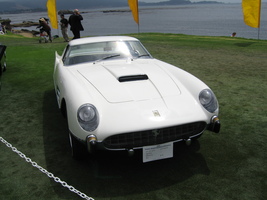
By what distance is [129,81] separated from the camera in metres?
3.47

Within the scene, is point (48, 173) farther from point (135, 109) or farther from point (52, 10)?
point (52, 10)

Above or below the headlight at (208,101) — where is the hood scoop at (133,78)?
above

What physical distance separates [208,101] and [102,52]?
212 centimetres

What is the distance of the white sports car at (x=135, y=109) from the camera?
2.79 meters

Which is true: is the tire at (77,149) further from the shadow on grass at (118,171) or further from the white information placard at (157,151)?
the white information placard at (157,151)

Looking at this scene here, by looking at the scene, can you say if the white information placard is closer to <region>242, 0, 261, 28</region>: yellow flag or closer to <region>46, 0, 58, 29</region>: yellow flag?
<region>242, 0, 261, 28</region>: yellow flag

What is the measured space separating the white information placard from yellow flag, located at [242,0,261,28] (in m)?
12.2

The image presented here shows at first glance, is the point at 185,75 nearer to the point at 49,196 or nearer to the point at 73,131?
the point at 73,131

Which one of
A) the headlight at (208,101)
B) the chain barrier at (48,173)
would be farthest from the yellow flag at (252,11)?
the chain barrier at (48,173)

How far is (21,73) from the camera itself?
7.76 metres

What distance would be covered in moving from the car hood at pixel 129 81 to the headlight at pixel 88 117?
264 mm

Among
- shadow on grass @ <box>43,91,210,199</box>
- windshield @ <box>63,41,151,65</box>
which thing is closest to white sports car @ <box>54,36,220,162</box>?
shadow on grass @ <box>43,91,210,199</box>

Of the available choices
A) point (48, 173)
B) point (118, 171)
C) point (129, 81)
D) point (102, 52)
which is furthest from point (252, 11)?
point (48, 173)

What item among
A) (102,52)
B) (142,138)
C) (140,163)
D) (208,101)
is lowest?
(140,163)
